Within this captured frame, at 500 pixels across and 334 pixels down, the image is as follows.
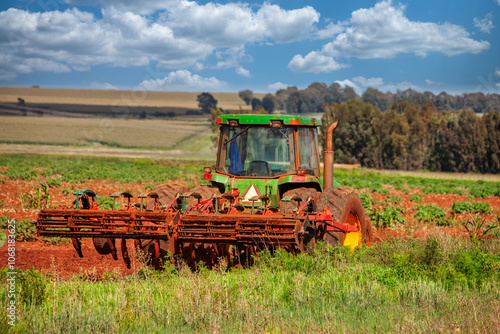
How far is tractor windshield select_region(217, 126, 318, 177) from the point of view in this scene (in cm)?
873

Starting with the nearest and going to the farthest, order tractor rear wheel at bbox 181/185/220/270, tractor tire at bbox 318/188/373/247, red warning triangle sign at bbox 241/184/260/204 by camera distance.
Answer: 1. tractor tire at bbox 318/188/373/247
2. tractor rear wheel at bbox 181/185/220/270
3. red warning triangle sign at bbox 241/184/260/204

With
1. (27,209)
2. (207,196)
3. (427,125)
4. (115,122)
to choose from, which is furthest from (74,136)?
(207,196)

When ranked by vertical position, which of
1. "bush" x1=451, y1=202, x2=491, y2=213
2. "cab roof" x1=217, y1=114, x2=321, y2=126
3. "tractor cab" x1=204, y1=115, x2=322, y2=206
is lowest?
"bush" x1=451, y1=202, x2=491, y2=213

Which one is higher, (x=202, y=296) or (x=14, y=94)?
(x=14, y=94)

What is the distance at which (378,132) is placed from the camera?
224 feet

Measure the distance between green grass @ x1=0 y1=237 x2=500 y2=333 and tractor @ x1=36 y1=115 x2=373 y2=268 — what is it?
0.44 m

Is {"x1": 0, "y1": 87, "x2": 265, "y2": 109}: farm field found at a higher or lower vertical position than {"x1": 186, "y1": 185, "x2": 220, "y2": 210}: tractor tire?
higher

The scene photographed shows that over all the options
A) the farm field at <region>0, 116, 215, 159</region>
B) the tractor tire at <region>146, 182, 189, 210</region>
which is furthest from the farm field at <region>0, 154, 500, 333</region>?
the farm field at <region>0, 116, 215, 159</region>

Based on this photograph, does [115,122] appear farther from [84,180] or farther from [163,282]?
[163,282]

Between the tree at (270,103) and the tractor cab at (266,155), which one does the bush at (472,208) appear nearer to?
the tractor cab at (266,155)

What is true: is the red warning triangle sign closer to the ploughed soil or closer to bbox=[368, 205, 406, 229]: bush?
the ploughed soil

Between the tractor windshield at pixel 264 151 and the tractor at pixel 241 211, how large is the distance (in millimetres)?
17

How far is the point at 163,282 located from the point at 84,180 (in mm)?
21916

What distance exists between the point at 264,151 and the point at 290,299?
356 centimetres
